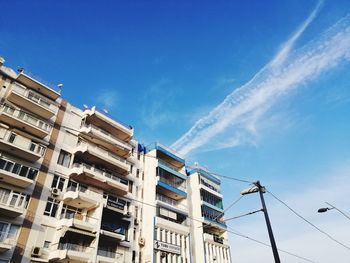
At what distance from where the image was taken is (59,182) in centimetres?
2977

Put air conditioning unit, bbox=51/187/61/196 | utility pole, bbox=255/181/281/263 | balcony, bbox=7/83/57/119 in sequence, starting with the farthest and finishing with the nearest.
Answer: balcony, bbox=7/83/57/119 < air conditioning unit, bbox=51/187/61/196 < utility pole, bbox=255/181/281/263

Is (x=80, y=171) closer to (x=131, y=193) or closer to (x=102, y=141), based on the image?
(x=102, y=141)

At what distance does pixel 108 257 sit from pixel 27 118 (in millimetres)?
16362

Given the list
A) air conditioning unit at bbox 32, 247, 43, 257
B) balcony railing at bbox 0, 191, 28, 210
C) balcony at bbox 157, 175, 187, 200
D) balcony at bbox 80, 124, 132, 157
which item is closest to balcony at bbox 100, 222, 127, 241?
air conditioning unit at bbox 32, 247, 43, 257

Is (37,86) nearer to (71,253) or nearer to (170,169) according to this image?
(71,253)

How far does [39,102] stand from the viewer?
31312 mm

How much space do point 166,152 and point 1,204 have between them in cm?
2453

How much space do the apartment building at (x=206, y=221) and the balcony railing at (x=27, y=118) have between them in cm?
2146

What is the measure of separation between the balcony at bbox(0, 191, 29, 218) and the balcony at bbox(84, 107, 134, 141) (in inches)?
526

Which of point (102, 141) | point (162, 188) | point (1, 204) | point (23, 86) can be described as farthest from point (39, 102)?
point (162, 188)

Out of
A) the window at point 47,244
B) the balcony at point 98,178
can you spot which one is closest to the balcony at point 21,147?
the balcony at point 98,178

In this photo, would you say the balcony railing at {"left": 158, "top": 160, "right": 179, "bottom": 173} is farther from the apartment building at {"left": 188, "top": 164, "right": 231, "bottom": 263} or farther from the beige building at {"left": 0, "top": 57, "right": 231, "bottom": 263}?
the apartment building at {"left": 188, "top": 164, "right": 231, "bottom": 263}

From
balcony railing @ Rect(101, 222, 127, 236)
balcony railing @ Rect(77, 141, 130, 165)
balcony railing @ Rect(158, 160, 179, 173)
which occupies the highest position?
balcony railing @ Rect(158, 160, 179, 173)

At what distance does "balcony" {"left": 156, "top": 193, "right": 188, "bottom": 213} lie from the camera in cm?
3921
